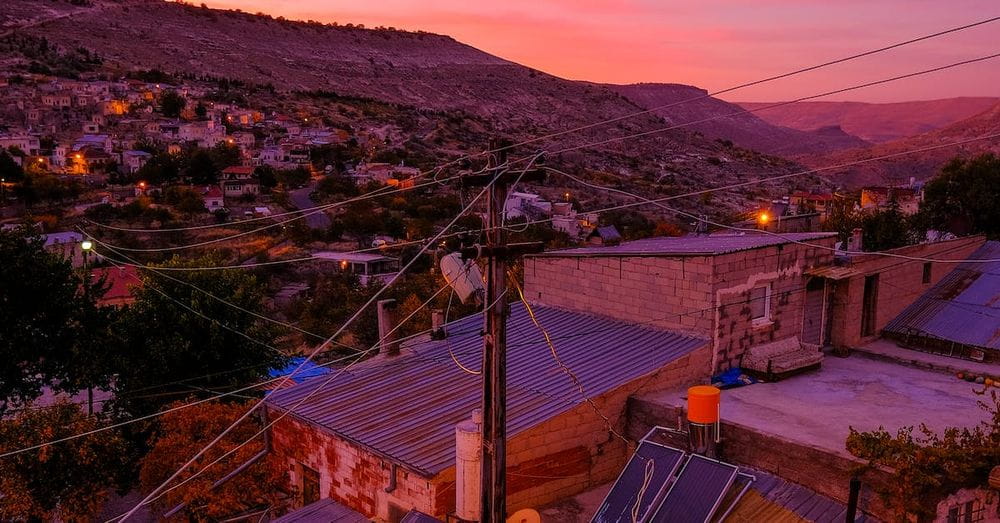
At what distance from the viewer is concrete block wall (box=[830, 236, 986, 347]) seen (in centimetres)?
1656

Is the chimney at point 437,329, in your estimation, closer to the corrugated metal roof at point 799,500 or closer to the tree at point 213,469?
the tree at point 213,469

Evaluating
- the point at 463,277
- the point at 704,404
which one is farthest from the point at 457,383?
the point at 704,404

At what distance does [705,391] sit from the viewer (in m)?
10.5

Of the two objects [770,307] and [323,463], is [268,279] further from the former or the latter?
[770,307]

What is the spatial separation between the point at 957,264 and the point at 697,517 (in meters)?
14.9

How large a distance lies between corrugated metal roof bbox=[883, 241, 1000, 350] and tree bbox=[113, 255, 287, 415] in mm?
18414

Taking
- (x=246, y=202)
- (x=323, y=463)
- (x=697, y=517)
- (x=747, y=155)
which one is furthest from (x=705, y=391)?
(x=747, y=155)

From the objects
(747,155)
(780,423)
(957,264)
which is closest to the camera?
(780,423)

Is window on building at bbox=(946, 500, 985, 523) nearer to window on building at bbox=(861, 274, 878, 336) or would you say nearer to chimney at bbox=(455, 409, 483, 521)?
chimney at bbox=(455, 409, 483, 521)

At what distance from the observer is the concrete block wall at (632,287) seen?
13.9m

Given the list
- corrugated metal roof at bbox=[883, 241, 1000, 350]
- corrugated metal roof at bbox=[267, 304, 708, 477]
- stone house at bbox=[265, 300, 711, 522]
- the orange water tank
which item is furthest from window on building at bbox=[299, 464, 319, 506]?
corrugated metal roof at bbox=[883, 241, 1000, 350]

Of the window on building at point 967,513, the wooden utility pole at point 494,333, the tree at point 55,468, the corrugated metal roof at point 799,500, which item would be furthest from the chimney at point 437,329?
the window on building at point 967,513

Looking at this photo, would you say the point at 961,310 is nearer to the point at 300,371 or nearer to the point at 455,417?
the point at 455,417

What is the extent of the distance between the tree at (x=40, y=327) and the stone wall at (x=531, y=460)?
11022 mm
